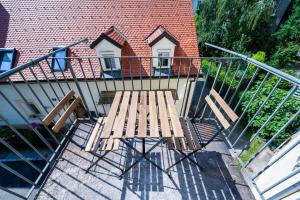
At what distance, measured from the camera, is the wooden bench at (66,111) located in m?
1.76

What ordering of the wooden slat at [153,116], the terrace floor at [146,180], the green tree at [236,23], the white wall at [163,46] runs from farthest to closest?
the green tree at [236,23]
the white wall at [163,46]
the terrace floor at [146,180]
the wooden slat at [153,116]

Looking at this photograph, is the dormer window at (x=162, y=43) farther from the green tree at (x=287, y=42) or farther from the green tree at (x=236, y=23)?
the green tree at (x=287, y=42)

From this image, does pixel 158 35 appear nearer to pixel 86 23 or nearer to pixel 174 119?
pixel 86 23

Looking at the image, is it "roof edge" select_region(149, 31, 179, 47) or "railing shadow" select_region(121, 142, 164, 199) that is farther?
"roof edge" select_region(149, 31, 179, 47)

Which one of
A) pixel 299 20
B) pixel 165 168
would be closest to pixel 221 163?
pixel 165 168

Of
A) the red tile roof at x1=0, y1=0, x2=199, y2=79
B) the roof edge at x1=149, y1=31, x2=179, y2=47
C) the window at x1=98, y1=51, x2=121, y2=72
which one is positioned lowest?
the window at x1=98, y1=51, x2=121, y2=72

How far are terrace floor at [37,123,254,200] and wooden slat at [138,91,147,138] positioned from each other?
0.81 metres

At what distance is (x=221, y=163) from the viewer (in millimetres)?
2352

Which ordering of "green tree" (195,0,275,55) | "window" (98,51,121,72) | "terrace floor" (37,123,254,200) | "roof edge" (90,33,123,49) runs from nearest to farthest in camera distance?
"terrace floor" (37,123,254,200), "roof edge" (90,33,123,49), "window" (98,51,121,72), "green tree" (195,0,275,55)

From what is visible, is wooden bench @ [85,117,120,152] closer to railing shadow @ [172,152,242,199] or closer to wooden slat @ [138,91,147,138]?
wooden slat @ [138,91,147,138]

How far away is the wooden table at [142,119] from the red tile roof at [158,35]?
3.80 meters

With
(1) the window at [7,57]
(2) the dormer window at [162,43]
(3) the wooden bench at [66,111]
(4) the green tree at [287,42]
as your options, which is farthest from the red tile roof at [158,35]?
(4) the green tree at [287,42]

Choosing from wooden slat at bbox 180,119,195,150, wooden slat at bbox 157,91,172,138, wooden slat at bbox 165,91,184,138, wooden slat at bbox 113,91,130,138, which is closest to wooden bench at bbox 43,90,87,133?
wooden slat at bbox 113,91,130,138

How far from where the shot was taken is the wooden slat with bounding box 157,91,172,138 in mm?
1738
